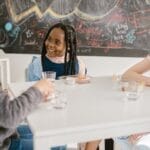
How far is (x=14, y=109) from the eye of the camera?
1233 millimetres

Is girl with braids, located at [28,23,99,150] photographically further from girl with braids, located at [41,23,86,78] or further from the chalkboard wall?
the chalkboard wall

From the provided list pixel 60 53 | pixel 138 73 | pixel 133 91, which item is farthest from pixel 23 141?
pixel 60 53

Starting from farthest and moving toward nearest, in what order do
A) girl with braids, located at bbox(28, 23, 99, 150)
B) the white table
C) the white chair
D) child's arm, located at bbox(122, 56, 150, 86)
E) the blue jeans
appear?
1. the white chair
2. girl with braids, located at bbox(28, 23, 99, 150)
3. child's arm, located at bbox(122, 56, 150, 86)
4. the blue jeans
5. the white table

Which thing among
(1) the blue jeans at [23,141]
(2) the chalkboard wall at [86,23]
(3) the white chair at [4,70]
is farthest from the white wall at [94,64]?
(1) the blue jeans at [23,141]

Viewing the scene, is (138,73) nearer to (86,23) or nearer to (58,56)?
(58,56)

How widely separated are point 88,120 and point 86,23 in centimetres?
235

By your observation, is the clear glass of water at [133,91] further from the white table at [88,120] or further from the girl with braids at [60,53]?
the girl with braids at [60,53]

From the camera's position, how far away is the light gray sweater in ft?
4.01

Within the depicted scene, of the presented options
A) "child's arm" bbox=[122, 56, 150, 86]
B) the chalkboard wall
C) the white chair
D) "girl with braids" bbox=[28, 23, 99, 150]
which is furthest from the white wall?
"child's arm" bbox=[122, 56, 150, 86]

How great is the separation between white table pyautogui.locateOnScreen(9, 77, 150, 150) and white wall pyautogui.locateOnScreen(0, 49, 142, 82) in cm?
192

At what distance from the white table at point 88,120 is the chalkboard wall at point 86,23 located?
1.91 metres

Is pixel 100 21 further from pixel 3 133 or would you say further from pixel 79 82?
pixel 3 133

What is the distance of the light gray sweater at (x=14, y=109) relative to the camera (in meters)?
1.22

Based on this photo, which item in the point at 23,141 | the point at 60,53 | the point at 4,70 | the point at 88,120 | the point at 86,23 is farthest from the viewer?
the point at 86,23
